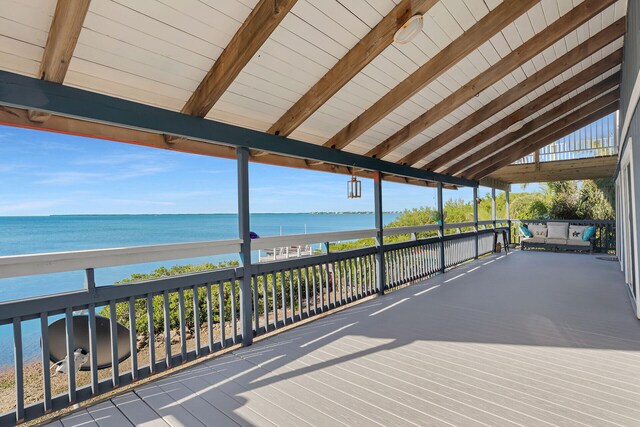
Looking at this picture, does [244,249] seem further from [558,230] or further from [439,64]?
[558,230]

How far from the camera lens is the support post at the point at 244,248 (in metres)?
3.56

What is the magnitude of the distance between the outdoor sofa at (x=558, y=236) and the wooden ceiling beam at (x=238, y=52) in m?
11.1

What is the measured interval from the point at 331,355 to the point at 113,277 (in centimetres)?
2037

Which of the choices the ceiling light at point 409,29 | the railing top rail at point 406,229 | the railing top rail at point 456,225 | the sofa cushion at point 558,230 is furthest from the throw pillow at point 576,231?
the ceiling light at point 409,29

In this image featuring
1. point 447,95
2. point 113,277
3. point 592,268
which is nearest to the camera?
point 447,95

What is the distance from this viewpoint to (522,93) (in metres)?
4.86

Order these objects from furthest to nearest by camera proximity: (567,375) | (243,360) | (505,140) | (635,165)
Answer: (505,140)
(635,165)
(243,360)
(567,375)

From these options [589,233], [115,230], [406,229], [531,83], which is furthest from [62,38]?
[115,230]

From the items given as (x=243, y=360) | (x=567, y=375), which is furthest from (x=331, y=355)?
(x=567, y=375)

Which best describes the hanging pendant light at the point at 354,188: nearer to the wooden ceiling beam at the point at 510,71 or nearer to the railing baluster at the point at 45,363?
the wooden ceiling beam at the point at 510,71

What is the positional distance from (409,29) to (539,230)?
10.7 metres

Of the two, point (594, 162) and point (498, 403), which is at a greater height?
point (594, 162)

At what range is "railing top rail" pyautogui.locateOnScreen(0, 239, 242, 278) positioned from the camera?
222 centimetres

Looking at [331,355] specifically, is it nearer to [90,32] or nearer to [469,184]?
[90,32]
